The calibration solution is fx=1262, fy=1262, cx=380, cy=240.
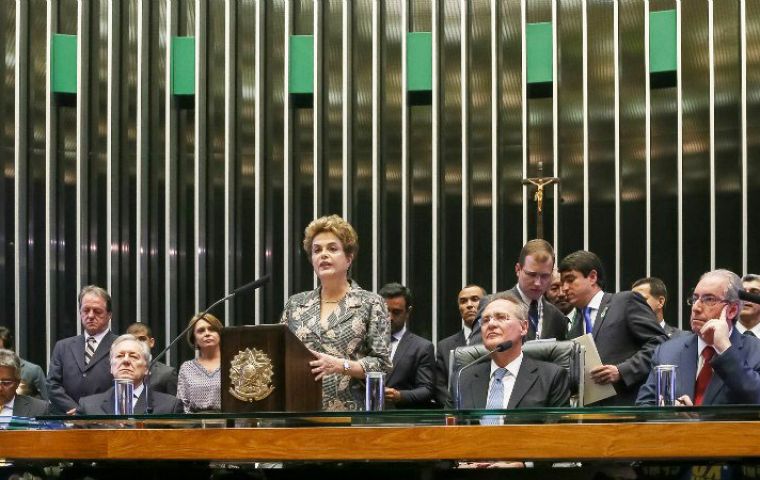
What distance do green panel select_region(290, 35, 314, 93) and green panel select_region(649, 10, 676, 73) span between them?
96.2 inches

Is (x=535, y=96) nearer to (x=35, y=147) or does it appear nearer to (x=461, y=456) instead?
(x=35, y=147)

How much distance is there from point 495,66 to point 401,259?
60.7 inches

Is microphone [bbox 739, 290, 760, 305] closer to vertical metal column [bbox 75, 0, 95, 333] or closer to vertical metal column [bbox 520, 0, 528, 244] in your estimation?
vertical metal column [bbox 520, 0, 528, 244]

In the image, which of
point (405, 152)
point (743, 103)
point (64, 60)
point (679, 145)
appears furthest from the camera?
point (64, 60)

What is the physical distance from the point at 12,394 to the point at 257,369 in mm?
2460

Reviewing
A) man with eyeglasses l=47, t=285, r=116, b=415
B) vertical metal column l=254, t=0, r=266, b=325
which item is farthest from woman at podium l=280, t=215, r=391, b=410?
vertical metal column l=254, t=0, r=266, b=325

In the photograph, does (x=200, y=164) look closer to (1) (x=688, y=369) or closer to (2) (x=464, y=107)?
(2) (x=464, y=107)

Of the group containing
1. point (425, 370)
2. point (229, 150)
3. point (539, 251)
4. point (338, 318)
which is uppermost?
point (229, 150)

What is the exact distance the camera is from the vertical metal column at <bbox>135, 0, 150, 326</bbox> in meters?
9.04

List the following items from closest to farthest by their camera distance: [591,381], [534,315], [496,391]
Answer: [496,391] < [591,381] < [534,315]

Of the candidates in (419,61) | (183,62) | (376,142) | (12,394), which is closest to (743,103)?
(419,61)

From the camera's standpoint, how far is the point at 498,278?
884 cm

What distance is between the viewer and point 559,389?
4.13m

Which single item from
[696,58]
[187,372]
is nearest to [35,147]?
[187,372]
